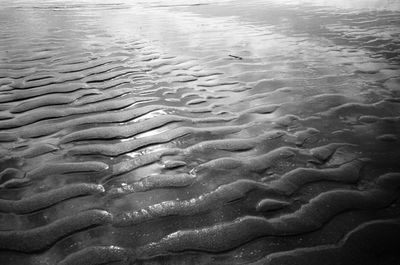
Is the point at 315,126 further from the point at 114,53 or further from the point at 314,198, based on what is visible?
A: the point at 114,53

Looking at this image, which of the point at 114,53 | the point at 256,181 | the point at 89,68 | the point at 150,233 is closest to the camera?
the point at 150,233

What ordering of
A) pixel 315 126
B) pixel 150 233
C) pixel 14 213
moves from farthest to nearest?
pixel 315 126, pixel 14 213, pixel 150 233

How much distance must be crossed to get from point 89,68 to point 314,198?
484 centimetres

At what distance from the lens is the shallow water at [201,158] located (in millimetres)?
1926

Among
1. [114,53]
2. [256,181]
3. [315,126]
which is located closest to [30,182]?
[256,181]

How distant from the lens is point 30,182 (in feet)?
8.23

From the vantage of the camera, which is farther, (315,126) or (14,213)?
(315,126)

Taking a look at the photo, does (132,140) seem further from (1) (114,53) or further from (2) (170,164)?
(1) (114,53)

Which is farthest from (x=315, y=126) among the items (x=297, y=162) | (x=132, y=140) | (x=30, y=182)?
(x=30, y=182)

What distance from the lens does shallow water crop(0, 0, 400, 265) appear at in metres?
1.93

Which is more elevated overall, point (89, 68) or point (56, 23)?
point (56, 23)

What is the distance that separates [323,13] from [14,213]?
12830 millimetres

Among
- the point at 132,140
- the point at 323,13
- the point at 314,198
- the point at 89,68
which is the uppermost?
the point at 323,13

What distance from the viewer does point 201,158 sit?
2.85m
